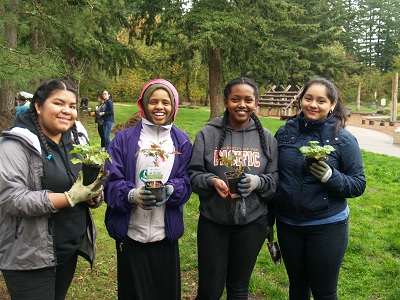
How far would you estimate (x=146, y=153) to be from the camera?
2.54 metres

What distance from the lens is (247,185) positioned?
2.51 m

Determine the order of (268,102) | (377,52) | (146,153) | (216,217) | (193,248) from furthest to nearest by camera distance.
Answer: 1. (377,52)
2. (268,102)
3. (193,248)
4. (216,217)
5. (146,153)

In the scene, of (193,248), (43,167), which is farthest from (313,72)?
(43,167)

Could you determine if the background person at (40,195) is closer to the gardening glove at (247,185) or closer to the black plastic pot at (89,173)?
the black plastic pot at (89,173)

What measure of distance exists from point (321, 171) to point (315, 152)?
153mm

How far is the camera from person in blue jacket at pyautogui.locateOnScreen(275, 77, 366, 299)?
8.61 feet

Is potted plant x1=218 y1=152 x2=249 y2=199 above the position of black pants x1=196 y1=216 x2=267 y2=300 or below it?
above

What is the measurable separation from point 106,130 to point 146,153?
27.7 feet

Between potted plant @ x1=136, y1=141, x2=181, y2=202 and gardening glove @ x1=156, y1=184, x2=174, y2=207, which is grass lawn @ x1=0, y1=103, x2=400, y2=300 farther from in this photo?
potted plant @ x1=136, y1=141, x2=181, y2=202

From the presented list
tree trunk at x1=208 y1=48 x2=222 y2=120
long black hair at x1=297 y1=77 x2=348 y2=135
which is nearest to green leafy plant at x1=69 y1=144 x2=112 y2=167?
long black hair at x1=297 y1=77 x2=348 y2=135

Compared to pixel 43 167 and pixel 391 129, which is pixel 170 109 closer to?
pixel 43 167

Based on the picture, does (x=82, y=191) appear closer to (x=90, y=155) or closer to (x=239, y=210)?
(x=90, y=155)

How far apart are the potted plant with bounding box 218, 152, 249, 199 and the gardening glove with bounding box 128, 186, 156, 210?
51cm

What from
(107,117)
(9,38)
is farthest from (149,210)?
(107,117)
